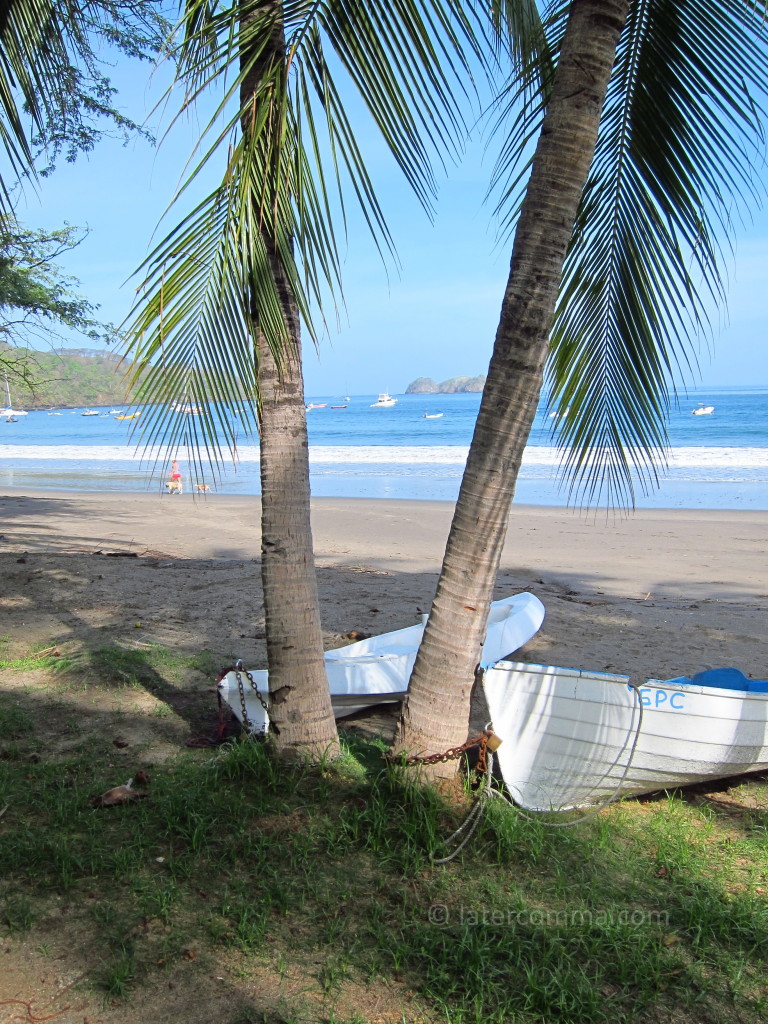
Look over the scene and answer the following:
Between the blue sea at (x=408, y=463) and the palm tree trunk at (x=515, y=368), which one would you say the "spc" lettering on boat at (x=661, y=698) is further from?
the blue sea at (x=408, y=463)

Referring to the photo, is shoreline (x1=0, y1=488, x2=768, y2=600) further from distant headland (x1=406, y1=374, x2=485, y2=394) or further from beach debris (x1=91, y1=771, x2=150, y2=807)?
distant headland (x1=406, y1=374, x2=485, y2=394)

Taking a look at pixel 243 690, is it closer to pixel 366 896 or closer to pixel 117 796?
pixel 117 796

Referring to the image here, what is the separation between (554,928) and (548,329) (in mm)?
2028

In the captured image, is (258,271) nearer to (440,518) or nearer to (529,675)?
(529,675)

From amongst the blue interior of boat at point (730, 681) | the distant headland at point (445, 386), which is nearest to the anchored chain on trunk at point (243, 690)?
the blue interior of boat at point (730, 681)

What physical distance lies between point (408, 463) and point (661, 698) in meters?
24.1

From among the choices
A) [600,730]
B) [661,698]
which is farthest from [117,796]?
[661,698]

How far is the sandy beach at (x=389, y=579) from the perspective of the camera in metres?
5.82

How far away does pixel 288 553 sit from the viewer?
10.6 ft

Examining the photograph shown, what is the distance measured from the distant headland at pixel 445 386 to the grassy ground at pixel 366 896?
11178 centimetres

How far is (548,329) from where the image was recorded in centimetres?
289

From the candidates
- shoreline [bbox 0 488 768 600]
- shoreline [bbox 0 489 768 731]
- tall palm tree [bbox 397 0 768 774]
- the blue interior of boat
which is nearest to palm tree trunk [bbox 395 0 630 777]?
tall palm tree [bbox 397 0 768 774]

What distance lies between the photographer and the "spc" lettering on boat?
3.41 metres

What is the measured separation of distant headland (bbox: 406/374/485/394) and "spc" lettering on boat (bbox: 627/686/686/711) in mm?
111436
